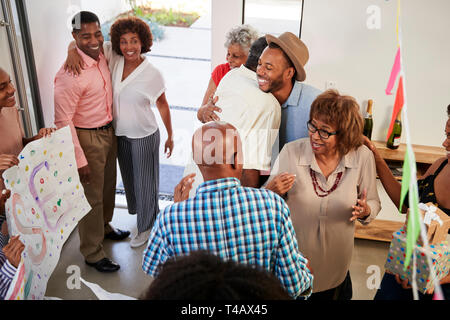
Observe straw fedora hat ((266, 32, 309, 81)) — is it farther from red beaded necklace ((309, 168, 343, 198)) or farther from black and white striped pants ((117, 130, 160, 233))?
black and white striped pants ((117, 130, 160, 233))

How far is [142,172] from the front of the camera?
291 cm

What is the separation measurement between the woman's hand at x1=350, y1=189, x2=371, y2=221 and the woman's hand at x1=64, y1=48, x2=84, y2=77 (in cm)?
167

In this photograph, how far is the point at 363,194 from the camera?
1.77 metres

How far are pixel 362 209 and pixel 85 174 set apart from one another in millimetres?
1643

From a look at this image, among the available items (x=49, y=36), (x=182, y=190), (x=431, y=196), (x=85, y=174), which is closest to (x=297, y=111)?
(x=431, y=196)

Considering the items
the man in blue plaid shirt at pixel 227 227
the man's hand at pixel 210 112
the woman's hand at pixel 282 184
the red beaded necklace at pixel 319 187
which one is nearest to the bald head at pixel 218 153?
the man in blue plaid shirt at pixel 227 227

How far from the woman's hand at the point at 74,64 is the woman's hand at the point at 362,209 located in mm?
1673

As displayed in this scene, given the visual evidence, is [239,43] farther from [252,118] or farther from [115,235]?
[115,235]

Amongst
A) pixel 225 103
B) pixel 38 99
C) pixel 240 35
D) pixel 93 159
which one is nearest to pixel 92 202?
Answer: pixel 93 159

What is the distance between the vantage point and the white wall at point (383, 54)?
9.43ft

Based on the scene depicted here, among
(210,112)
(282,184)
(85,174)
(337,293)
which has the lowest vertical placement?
(337,293)

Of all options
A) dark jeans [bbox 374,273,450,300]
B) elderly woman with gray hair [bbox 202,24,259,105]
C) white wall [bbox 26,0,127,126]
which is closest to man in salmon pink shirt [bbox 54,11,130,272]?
white wall [bbox 26,0,127,126]
